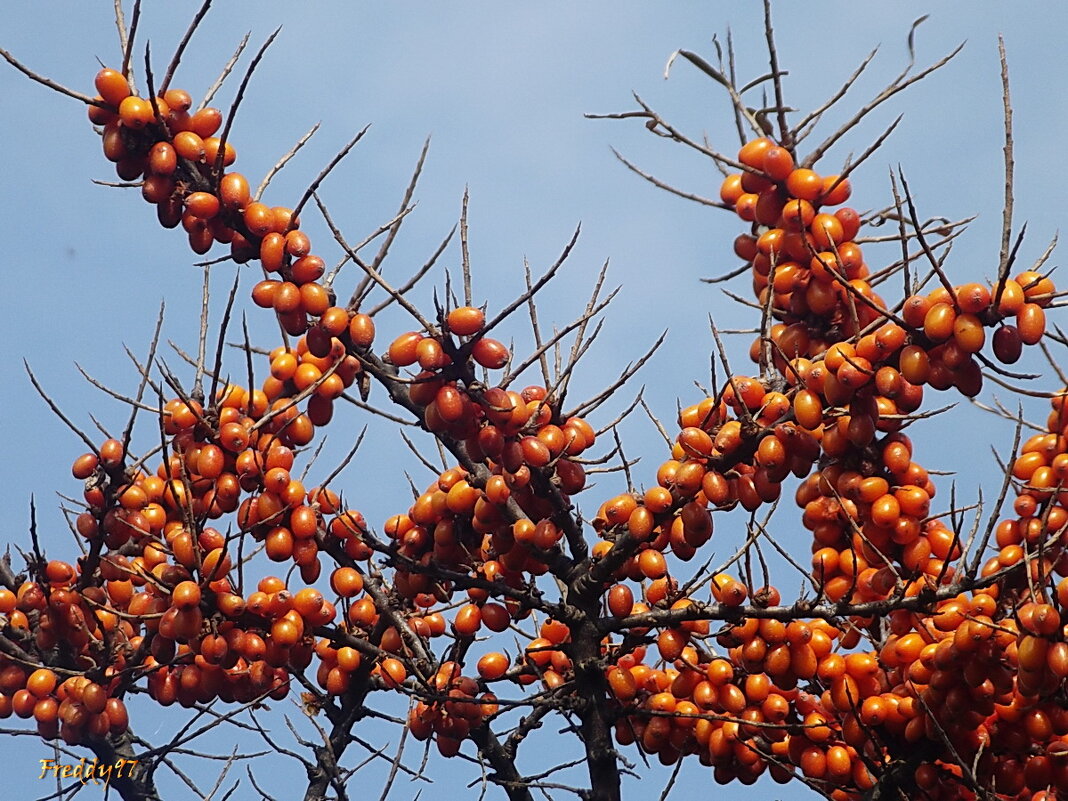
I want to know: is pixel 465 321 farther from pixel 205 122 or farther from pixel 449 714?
pixel 449 714

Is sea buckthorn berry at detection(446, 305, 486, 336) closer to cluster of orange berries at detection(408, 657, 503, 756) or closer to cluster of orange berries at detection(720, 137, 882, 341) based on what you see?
cluster of orange berries at detection(720, 137, 882, 341)

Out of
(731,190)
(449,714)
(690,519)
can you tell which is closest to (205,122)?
(731,190)

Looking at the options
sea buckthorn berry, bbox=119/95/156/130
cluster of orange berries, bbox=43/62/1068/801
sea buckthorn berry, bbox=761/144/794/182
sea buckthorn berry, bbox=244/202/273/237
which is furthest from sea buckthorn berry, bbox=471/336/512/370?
sea buckthorn berry, bbox=119/95/156/130

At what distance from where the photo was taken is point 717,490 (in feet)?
11.3

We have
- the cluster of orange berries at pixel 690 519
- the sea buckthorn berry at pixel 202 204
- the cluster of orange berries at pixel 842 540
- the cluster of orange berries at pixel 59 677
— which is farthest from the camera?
the cluster of orange berries at pixel 59 677

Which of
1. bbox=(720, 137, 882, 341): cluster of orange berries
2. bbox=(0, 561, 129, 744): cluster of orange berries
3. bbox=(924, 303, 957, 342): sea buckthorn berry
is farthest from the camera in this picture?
bbox=(0, 561, 129, 744): cluster of orange berries

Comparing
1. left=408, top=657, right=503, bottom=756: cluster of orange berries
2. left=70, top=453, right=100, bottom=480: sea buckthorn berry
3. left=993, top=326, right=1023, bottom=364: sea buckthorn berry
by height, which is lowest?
left=408, top=657, right=503, bottom=756: cluster of orange berries

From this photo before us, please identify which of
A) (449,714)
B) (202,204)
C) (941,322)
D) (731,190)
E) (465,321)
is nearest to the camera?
(941,322)

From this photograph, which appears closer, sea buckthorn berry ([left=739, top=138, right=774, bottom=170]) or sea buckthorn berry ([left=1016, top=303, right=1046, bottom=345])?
sea buckthorn berry ([left=1016, top=303, right=1046, bottom=345])

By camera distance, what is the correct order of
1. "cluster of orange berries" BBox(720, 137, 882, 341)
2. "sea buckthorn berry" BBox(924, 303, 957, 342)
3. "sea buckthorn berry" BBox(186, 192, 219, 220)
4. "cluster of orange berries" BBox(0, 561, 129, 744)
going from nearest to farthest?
"sea buckthorn berry" BBox(924, 303, 957, 342) → "sea buckthorn berry" BBox(186, 192, 219, 220) → "cluster of orange berries" BBox(720, 137, 882, 341) → "cluster of orange berries" BBox(0, 561, 129, 744)

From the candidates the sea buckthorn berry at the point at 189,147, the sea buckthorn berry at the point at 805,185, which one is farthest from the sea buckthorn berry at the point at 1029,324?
the sea buckthorn berry at the point at 189,147

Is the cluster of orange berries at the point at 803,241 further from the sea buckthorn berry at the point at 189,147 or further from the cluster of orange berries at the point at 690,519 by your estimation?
the sea buckthorn berry at the point at 189,147

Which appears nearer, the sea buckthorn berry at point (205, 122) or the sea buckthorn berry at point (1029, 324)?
the sea buckthorn berry at point (1029, 324)

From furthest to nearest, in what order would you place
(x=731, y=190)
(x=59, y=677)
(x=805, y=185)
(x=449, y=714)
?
(x=59, y=677) < (x=449, y=714) < (x=731, y=190) < (x=805, y=185)
